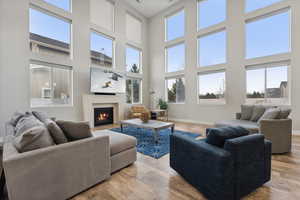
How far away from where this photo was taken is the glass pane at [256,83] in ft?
15.1

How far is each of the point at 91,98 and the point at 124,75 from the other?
1862 millimetres

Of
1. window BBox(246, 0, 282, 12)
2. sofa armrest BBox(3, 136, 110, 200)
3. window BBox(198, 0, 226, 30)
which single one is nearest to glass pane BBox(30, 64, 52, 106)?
sofa armrest BBox(3, 136, 110, 200)

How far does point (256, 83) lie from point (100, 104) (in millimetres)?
5666

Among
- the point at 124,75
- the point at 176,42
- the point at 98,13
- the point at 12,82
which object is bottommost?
the point at 12,82

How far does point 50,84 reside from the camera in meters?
4.51

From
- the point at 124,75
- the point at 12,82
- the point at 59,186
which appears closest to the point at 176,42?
the point at 124,75

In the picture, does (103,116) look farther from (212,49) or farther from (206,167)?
(212,49)

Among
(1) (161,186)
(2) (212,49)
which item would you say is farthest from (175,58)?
(1) (161,186)

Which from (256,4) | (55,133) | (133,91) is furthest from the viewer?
(133,91)

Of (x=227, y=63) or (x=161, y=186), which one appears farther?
(x=227, y=63)

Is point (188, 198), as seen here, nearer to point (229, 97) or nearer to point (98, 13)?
point (229, 97)

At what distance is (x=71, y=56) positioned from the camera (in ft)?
15.9

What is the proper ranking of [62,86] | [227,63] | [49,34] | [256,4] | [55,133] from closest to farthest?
[55,133], [49,34], [256,4], [62,86], [227,63]

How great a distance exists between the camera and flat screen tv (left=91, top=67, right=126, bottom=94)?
522 centimetres
